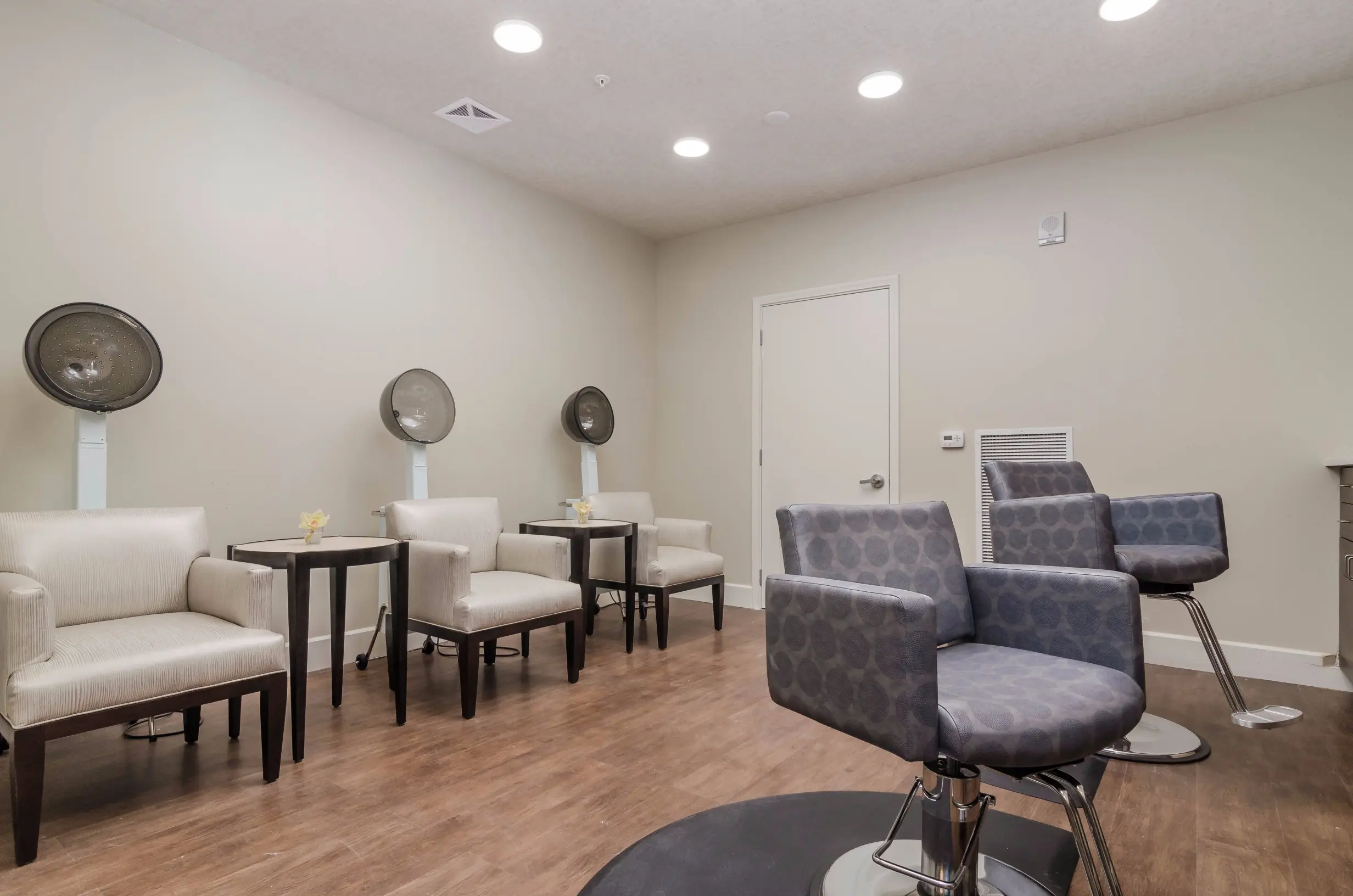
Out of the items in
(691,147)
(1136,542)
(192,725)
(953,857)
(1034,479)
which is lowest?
(192,725)

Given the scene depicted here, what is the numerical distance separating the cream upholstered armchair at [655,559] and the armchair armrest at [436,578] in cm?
117

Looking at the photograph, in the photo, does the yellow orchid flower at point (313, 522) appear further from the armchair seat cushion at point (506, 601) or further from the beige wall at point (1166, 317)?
the beige wall at point (1166, 317)

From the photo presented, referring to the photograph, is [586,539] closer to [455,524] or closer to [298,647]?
[455,524]

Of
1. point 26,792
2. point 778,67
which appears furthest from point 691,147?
point 26,792

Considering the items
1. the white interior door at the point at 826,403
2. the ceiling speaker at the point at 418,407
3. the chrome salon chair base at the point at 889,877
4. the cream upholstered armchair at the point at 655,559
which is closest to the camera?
the chrome salon chair base at the point at 889,877

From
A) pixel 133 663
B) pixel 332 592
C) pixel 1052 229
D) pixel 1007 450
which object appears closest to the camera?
pixel 133 663

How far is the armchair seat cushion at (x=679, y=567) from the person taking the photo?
13.1 feet

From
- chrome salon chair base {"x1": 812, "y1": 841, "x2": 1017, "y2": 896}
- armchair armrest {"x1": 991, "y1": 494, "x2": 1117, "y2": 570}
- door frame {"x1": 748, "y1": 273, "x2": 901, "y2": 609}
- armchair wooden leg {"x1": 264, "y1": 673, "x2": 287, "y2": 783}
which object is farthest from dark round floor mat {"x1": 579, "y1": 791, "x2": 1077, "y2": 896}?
door frame {"x1": 748, "y1": 273, "x2": 901, "y2": 609}

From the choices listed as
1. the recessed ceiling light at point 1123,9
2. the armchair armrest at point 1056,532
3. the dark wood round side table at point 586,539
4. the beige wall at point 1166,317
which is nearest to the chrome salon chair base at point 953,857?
the armchair armrest at point 1056,532

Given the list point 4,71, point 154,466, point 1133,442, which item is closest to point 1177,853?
point 1133,442

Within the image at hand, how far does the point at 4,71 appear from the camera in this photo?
2.62 m

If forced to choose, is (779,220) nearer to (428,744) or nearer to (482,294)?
(482,294)

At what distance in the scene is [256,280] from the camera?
3.33m

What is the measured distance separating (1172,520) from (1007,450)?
1364mm
